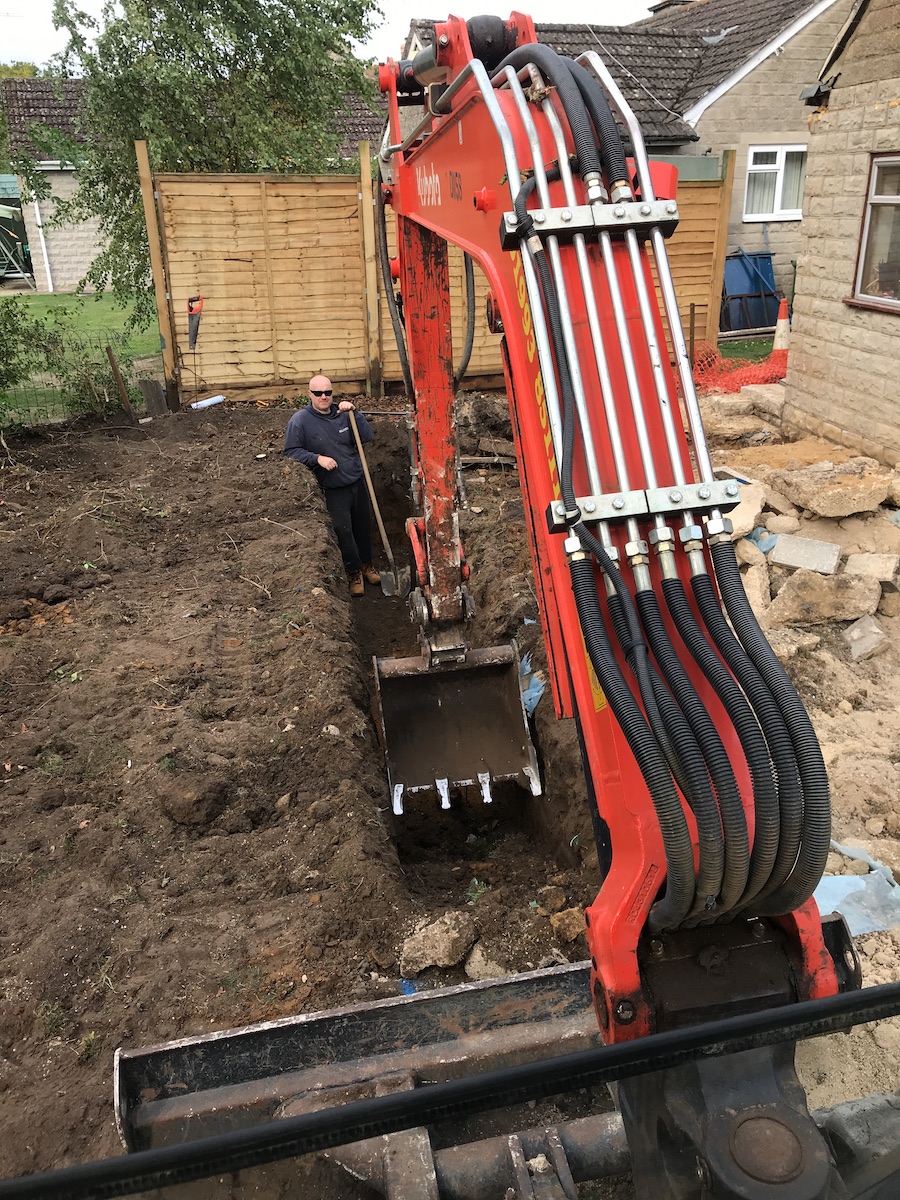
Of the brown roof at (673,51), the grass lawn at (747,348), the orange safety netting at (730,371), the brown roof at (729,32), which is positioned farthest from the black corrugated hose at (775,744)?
the brown roof at (729,32)

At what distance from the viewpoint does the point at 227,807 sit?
4.70 metres

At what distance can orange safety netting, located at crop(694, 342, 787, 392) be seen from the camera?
11.2 metres

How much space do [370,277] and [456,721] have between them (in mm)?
7939

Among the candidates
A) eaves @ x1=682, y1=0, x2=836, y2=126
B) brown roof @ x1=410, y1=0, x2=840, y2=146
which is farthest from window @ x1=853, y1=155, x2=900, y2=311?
eaves @ x1=682, y1=0, x2=836, y2=126

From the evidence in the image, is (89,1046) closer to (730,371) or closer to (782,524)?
(782,524)

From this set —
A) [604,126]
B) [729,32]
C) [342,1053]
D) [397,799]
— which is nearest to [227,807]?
[397,799]

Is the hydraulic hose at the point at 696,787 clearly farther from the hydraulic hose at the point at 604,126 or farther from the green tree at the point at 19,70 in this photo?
the green tree at the point at 19,70

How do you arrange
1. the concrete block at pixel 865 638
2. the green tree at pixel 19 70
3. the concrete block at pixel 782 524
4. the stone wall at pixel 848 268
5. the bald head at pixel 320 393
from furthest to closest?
the green tree at pixel 19 70, the bald head at pixel 320 393, the stone wall at pixel 848 268, the concrete block at pixel 782 524, the concrete block at pixel 865 638

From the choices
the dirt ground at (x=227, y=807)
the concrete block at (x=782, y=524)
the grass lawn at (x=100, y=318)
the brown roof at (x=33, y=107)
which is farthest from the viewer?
the brown roof at (x=33, y=107)

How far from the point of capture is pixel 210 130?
12.6m

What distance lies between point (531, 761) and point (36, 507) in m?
5.64

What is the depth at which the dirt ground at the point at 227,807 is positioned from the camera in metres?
3.46

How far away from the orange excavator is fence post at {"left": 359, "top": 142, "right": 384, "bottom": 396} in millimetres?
9085

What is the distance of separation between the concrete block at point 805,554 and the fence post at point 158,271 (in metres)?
8.21
